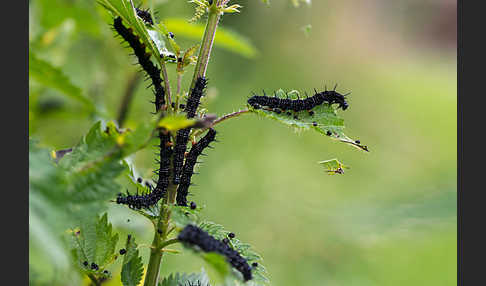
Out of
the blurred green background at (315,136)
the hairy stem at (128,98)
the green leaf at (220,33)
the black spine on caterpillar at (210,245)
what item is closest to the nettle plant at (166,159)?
the black spine on caterpillar at (210,245)

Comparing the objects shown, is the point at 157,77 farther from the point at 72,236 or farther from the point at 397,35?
the point at 397,35

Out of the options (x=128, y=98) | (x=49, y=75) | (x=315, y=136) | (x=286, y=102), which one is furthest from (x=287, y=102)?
(x=315, y=136)

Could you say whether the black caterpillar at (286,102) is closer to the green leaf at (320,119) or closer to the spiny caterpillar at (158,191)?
the green leaf at (320,119)

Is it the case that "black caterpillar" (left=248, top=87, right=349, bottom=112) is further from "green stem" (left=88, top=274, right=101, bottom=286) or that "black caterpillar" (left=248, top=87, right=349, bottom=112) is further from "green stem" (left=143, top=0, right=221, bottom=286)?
"green stem" (left=88, top=274, right=101, bottom=286)

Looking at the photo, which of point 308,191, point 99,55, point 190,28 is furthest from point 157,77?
point 308,191

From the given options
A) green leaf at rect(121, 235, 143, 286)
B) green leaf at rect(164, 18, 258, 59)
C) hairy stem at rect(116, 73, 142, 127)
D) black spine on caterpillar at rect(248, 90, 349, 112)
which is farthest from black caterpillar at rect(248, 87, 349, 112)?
hairy stem at rect(116, 73, 142, 127)
